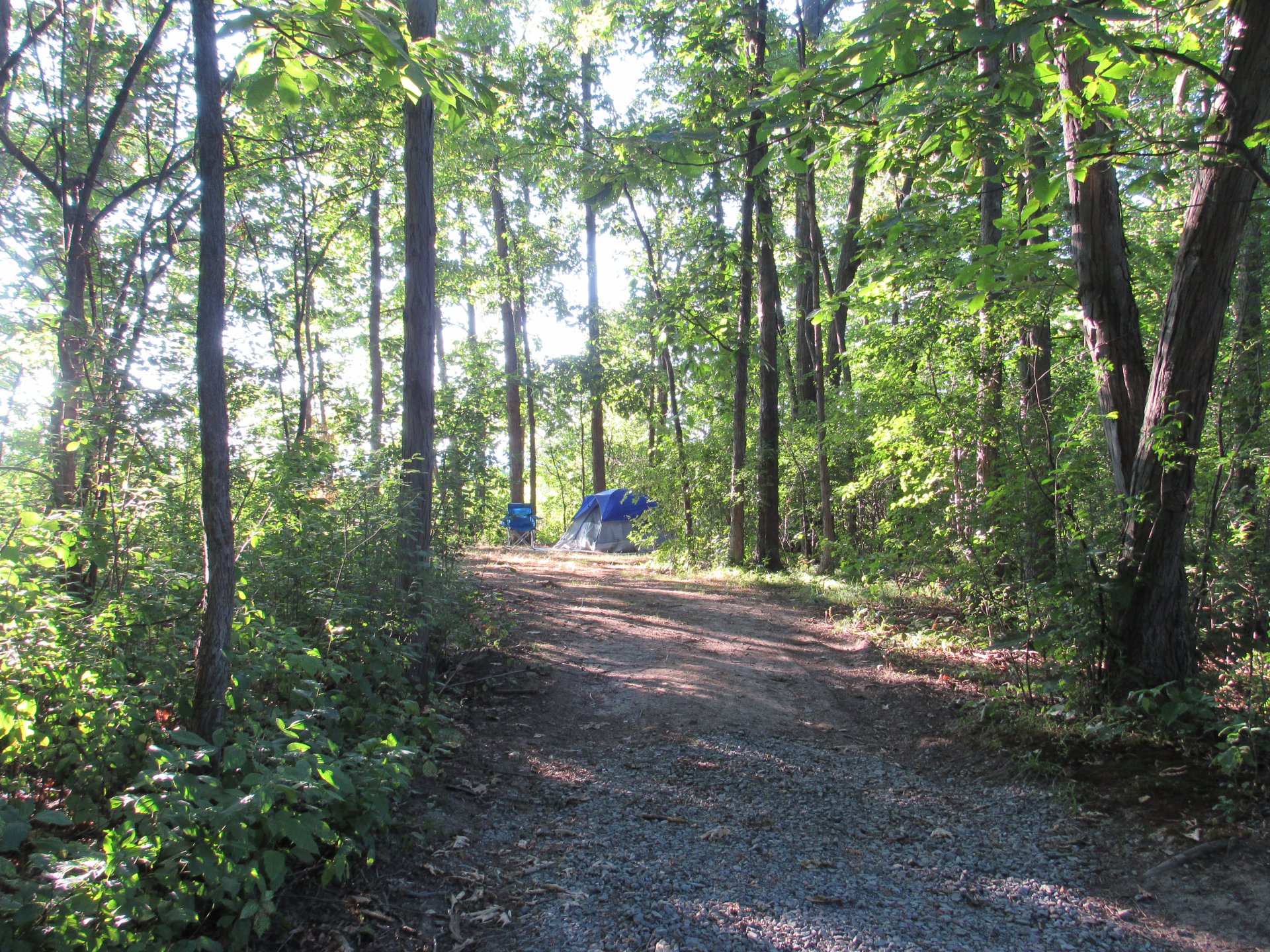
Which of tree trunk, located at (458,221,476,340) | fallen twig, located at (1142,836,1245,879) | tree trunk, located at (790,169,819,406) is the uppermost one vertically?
tree trunk, located at (458,221,476,340)

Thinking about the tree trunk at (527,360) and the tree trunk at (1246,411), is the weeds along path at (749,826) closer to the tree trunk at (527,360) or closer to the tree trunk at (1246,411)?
the tree trunk at (1246,411)

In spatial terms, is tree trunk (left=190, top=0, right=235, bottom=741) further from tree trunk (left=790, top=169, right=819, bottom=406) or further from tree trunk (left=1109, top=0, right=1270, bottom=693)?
tree trunk (left=790, top=169, right=819, bottom=406)

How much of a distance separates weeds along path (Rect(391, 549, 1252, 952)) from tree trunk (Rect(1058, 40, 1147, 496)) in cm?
230

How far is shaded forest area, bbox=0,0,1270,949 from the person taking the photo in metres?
2.51

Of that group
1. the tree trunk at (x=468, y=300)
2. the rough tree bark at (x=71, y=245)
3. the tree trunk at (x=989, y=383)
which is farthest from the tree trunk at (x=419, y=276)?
the tree trunk at (x=468, y=300)

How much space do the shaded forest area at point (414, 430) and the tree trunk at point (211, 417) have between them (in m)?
0.01

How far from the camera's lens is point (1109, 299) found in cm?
457

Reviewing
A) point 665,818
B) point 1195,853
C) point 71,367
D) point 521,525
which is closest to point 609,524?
point 521,525

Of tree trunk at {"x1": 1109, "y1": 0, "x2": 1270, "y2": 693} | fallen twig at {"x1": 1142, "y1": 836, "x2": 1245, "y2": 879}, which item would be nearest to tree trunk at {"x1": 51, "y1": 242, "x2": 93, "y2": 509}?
fallen twig at {"x1": 1142, "y1": 836, "x2": 1245, "y2": 879}

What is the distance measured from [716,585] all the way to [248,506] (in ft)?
27.5

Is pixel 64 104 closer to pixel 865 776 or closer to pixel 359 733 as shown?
pixel 359 733

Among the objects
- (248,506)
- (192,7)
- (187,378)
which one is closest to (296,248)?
(187,378)

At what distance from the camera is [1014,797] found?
382 centimetres

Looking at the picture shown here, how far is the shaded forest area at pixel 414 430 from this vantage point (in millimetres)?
2508
